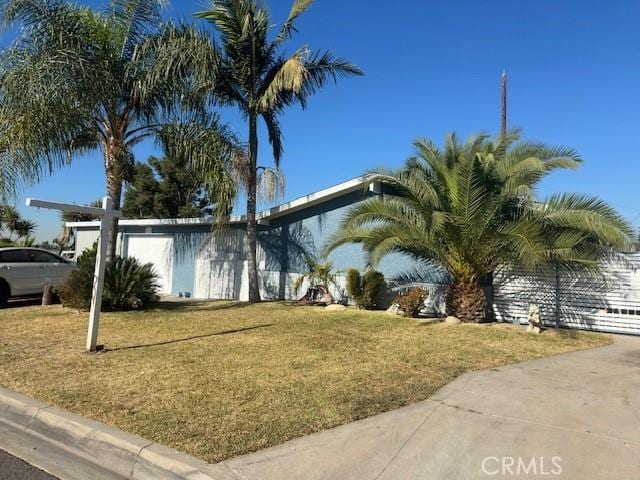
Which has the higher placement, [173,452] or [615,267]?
[615,267]

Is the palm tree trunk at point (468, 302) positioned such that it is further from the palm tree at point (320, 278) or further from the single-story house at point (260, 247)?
the palm tree at point (320, 278)

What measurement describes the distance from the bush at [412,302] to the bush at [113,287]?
20.3 ft

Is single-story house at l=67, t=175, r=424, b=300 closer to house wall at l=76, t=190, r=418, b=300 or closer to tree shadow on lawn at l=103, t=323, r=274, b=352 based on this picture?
house wall at l=76, t=190, r=418, b=300

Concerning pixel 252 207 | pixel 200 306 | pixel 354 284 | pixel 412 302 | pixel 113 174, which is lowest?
pixel 200 306

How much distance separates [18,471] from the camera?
4.08 m

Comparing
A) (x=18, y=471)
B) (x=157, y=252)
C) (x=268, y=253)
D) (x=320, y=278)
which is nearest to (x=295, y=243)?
(x=268, y=253)

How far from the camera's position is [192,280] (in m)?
18.0

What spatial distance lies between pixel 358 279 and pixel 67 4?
9484mm

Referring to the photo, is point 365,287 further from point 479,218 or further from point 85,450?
point 85,450

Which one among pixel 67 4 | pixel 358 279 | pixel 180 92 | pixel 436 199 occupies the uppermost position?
pixel 67 4

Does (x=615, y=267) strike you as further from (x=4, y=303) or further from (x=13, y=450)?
(x=4, y=303)

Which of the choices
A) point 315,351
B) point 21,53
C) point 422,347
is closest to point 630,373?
point 422,347

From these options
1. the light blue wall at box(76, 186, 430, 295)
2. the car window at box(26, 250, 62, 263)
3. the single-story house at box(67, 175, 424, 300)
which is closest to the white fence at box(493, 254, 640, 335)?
the light blue wall at box(76, 186, 430, 295)

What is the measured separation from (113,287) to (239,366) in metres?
6.07
